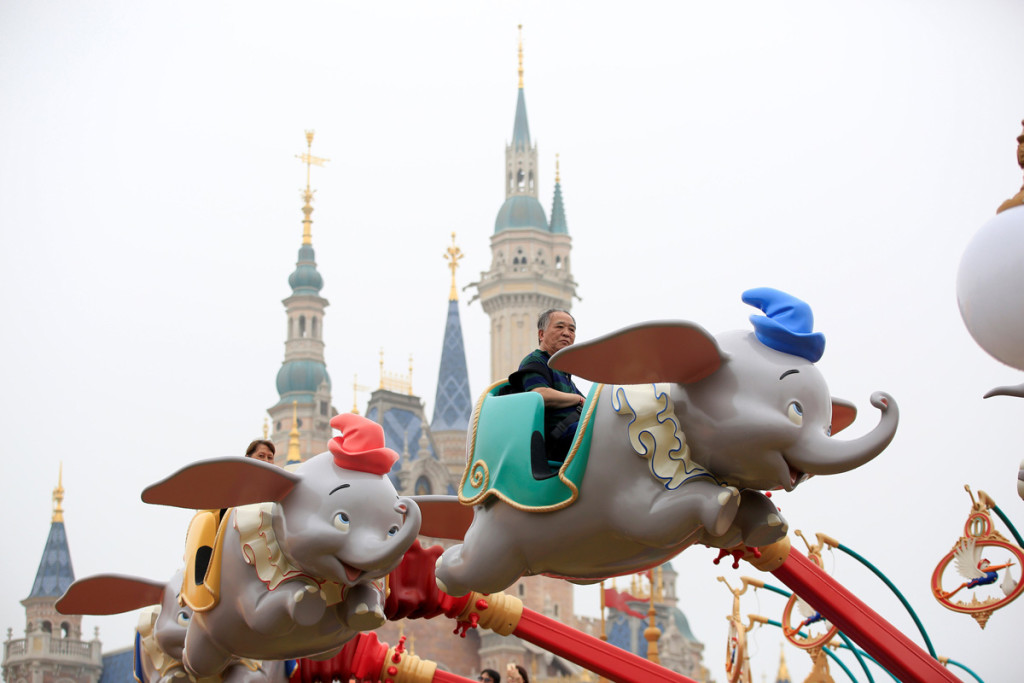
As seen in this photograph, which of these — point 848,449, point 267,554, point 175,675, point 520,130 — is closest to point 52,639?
point 520,130

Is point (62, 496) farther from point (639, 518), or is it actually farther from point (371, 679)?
point (639, 518)

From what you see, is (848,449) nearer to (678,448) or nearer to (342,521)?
(678,448)

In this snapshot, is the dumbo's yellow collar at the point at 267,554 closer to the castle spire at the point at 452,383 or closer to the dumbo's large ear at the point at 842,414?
the dumbo's large ear at the point at 842,414

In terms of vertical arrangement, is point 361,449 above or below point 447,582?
above

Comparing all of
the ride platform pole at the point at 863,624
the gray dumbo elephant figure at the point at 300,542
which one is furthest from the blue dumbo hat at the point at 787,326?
the ride platform pole at the point at 863,624

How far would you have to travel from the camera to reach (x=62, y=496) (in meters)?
29.7

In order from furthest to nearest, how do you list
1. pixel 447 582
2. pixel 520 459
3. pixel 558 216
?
pixel 558 216, pixel 447 582, pixel 520 459

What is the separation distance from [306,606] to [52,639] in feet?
89.8

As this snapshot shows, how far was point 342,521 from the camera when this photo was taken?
451 cm

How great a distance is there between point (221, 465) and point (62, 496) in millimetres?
26802

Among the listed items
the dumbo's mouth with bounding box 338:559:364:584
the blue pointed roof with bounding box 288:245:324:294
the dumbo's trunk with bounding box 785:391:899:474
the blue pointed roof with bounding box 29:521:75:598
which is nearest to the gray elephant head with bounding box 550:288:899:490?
the dumbo's trunk with bounding box 785:391:899:474

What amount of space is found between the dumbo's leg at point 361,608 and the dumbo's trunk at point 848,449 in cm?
154

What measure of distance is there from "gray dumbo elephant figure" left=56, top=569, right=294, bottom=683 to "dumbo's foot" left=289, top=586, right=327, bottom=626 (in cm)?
110

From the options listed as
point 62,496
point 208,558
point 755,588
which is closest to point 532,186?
point 62,496
